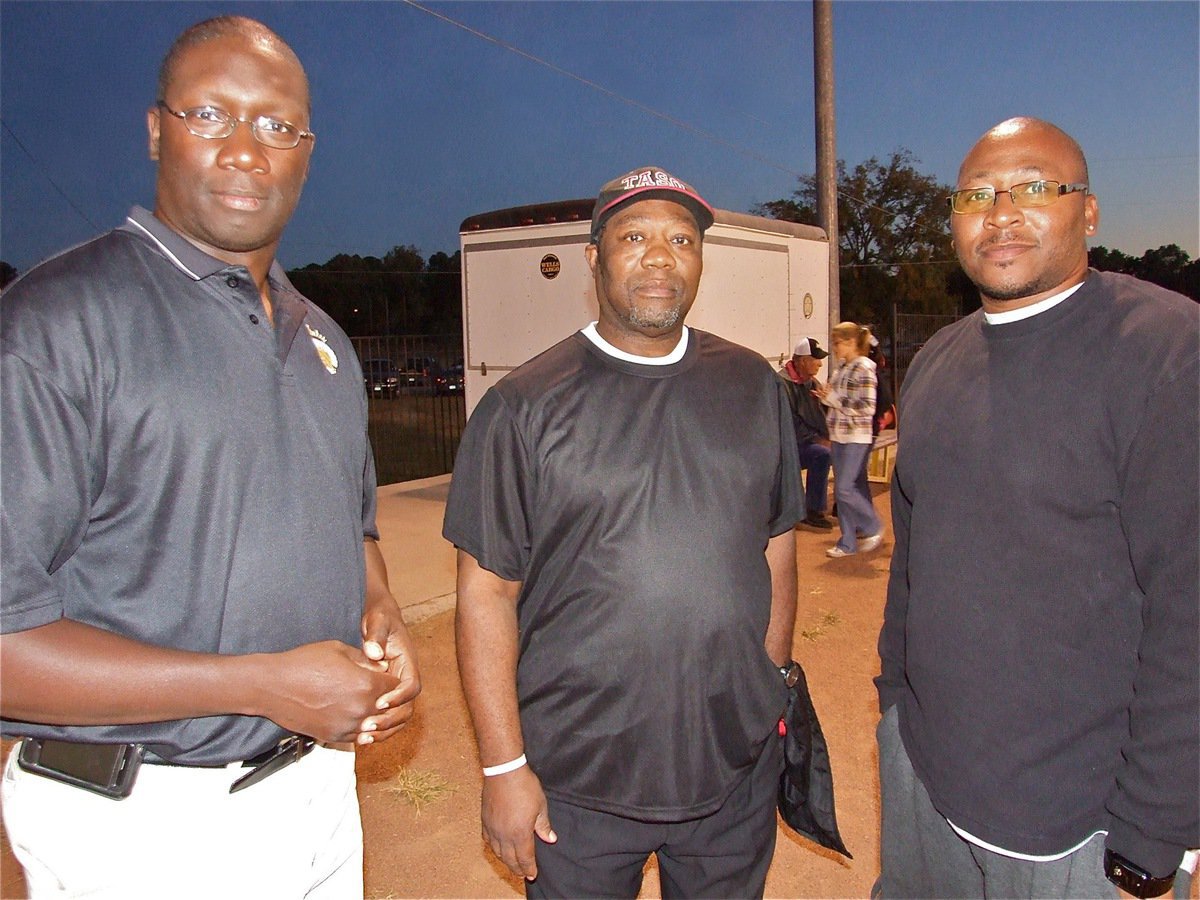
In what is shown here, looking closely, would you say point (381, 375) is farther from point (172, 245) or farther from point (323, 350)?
point (172, 245)

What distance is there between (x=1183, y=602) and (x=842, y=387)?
6.42m

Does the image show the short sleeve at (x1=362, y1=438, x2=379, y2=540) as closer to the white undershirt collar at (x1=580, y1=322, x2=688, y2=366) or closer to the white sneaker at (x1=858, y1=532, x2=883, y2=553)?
the white undershirt collar at (x1=580, y1=322, x2=688, y2=366)

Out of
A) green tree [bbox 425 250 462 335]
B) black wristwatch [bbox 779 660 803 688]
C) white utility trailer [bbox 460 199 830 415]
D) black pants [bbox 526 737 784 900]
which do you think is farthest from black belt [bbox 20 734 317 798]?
green tree [bbox 425 250 462 335]

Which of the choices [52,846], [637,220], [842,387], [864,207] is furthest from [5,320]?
[864,207]

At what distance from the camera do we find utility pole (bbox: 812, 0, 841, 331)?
37.3 feet

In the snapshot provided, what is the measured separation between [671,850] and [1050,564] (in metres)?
1.18

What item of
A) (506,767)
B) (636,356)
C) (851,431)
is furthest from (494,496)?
(851,431)

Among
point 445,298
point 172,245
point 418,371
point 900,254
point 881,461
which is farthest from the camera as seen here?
point 445,298

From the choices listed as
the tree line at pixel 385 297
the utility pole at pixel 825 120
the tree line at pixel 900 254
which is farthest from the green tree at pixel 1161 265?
the tree line at pixel 385 297

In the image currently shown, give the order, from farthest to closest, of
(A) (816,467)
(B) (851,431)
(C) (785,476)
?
(A) (816,467) → (B) (851,431) → (C) (785,476)

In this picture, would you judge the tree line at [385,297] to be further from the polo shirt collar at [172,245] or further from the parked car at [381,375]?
the polo shirt collar at [172,245]

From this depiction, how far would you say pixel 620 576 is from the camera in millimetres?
2123

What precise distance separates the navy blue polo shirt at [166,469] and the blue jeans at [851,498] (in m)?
6.55

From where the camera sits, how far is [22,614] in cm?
141
